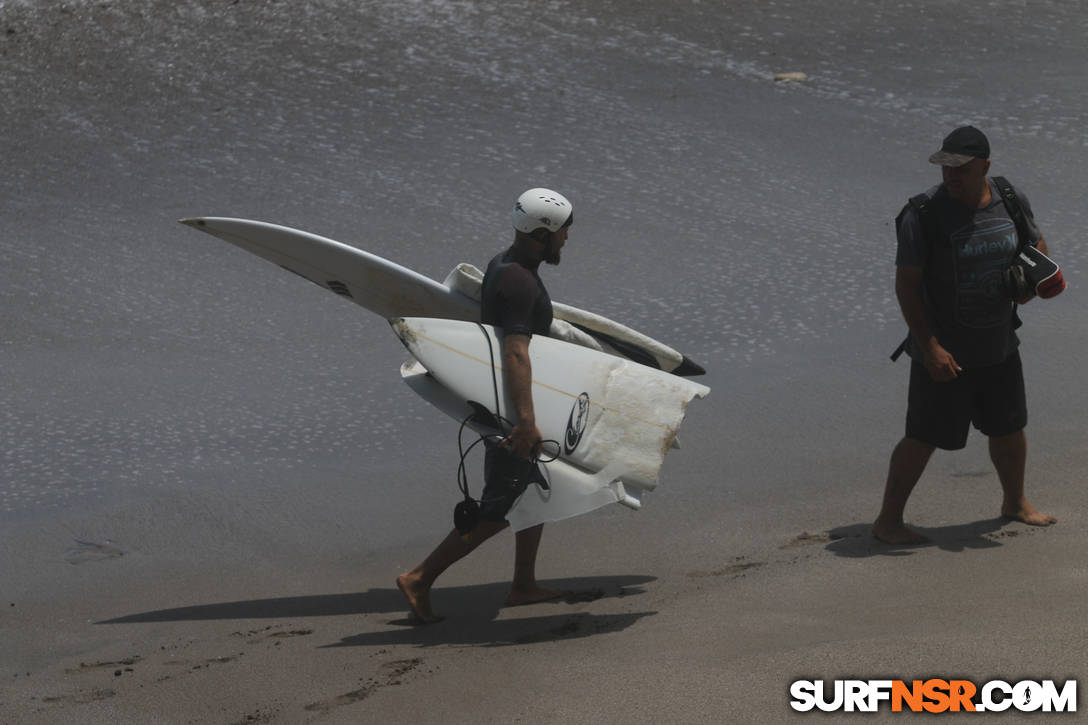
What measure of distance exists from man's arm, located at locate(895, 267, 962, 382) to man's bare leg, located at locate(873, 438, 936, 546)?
32cm

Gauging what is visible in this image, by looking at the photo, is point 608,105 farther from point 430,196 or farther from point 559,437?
point 559,437

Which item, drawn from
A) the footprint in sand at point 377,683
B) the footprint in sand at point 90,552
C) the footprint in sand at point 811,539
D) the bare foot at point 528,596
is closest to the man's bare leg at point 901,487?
the footprint in sand at point 811,539

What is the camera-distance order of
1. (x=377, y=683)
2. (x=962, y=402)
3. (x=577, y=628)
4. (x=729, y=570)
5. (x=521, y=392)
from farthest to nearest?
(x=729, y=570) < (x=962, y=402) < (x=577, y=628) < (x=521, y=392) < (x=377, y=683)

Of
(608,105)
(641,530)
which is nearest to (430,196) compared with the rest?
(608,105)

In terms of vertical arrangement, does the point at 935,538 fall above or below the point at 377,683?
above

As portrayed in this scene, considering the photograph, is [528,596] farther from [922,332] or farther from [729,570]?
[922,332]

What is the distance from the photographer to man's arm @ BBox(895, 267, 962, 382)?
423 centimetres

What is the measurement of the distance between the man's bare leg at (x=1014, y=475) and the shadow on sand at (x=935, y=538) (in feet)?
0.15

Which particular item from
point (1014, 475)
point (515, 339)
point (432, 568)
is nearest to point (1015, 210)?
point (1014, 475)

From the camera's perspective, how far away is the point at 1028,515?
4590mm

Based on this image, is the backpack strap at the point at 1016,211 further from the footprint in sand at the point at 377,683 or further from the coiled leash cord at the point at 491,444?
the footprint in sand at the point at 377,683

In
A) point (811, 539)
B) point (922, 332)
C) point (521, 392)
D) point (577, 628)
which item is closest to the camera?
point (521, 392)

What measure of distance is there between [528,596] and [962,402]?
1.58m

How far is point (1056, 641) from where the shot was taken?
338 centimetres
